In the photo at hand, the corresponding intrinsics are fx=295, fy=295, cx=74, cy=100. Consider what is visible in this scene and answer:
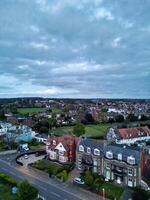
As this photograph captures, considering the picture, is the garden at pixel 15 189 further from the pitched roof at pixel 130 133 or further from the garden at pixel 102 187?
the pitched roof at pixel 130 133

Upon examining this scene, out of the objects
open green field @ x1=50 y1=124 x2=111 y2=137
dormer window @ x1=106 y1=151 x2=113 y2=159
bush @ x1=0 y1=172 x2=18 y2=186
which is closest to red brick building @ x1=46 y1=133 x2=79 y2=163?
dormer window @ x1=106 y1=151 x2=113 y2=159

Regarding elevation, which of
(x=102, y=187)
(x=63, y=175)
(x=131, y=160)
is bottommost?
(x=102, y=187)

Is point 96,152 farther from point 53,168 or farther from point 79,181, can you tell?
point 53,168

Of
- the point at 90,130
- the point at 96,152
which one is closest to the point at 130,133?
the point at 90,130

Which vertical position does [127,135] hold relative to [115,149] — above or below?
below

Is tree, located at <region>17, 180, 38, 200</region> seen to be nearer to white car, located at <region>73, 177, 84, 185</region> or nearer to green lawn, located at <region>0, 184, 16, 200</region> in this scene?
green lawn, located at <region>0, 184, 16, 200</region>

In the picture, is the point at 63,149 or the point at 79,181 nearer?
the point at 79,181

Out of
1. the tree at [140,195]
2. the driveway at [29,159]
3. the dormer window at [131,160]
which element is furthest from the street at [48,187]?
the dormer window at [131,160]
